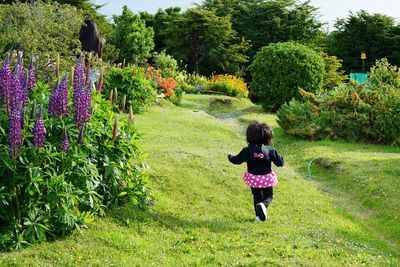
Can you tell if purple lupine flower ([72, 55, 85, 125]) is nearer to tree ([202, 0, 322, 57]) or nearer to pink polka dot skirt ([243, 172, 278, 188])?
pink polka dot skirt ([243, 172, 278, 188])

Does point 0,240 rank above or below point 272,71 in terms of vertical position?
below

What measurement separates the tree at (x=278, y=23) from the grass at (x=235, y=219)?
24461 millimetres

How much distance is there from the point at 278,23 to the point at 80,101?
30967 millimetres

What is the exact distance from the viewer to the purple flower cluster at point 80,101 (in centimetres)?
Answer: 546

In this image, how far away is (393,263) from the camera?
234 inches

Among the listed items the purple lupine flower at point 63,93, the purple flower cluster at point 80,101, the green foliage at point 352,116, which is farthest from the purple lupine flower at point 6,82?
the green foliage at point 352,116

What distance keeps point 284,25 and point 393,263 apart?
3100 cm

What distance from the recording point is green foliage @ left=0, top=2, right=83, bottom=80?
1073 cm

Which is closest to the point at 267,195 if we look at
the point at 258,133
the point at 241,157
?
the point at 241,157

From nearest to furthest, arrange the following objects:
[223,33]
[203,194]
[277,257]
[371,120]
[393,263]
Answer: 1. [277,257]
2. [393,263]
3. [203,194]
4. [371,120]
5. [223,33]

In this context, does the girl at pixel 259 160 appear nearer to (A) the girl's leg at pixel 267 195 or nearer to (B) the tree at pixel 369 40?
(A) the girl's leg at pixel 267 195

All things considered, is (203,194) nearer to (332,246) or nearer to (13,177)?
(332,246)

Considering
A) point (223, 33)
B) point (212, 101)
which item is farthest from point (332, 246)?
point (223, 33)

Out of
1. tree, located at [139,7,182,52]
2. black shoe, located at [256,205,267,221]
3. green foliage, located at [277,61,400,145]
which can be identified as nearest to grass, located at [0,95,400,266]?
black shoe, located at [256,205,267,221]
